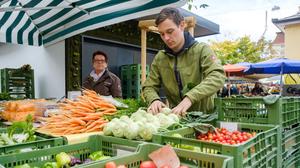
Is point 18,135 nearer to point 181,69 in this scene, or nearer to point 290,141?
point 181,69

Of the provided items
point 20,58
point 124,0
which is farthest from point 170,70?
point 20,58

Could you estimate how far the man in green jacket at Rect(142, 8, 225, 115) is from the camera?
2478 mm

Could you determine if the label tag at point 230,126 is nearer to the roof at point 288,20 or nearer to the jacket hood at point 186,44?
the jacket hood at point 186,44

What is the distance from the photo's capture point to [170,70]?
9.04ft

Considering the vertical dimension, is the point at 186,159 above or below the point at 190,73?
below

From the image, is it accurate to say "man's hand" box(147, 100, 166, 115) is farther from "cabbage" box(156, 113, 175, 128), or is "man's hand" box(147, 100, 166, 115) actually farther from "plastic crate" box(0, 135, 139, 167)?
"plastic crate" box(0, 135, 139, 167)

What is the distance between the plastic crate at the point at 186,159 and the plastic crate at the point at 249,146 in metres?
0.09

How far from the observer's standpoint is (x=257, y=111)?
2.17m

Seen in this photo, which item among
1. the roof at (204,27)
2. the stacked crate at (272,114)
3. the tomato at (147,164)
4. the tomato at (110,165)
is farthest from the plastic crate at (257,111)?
the roof at (204,27)

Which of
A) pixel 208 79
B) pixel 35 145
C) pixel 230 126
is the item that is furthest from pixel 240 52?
pixel 35 145

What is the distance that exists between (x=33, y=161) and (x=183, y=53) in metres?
1.63

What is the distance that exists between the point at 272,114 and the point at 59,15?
11.2ft

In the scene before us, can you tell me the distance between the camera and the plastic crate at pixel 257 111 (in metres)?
2.08

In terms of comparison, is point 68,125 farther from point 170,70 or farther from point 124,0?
point 124,0
